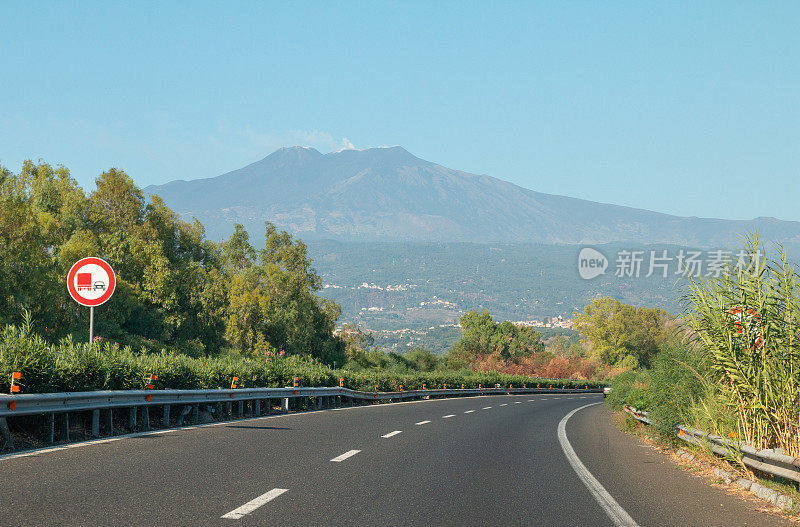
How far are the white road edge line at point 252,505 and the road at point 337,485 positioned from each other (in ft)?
0.04

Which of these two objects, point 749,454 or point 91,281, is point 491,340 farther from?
point 749,454

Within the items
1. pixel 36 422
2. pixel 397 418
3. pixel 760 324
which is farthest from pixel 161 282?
pixel 760 324

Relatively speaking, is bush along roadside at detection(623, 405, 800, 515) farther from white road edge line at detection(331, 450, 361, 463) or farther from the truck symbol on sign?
the truck symbol on sign

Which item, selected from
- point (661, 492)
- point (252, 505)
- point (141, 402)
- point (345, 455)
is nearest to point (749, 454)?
point (661, 492)

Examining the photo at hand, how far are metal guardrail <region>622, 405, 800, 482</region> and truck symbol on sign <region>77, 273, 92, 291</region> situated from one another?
11065 mm

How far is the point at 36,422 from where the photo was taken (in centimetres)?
1210

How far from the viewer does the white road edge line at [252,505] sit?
6938mm

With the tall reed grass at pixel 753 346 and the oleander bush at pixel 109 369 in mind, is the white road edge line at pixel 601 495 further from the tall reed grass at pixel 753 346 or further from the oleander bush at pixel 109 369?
the oleander bush at pixel 109 369

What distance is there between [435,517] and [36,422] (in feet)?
24.0

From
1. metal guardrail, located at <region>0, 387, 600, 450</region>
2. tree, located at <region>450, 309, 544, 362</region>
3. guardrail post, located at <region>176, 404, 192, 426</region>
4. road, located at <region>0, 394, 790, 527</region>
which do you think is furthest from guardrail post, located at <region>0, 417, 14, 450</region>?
tree, located at <region>450, 309, 544, 362</region>

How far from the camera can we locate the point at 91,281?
15906 mm

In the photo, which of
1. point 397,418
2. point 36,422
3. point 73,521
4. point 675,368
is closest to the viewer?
point 73,521

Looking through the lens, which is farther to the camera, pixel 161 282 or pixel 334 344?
pixel 334 344

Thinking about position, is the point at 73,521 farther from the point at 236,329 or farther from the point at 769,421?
the point at 236,329
